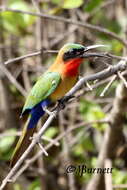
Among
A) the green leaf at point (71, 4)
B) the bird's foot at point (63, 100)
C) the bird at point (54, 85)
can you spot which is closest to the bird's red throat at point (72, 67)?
the bird at point (54, 85)

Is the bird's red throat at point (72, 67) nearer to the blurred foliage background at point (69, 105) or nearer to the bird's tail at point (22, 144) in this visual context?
the bird's tail at point (22, 144)

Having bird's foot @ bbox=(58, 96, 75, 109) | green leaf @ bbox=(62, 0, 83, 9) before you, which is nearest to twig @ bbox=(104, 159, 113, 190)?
bird's foot @ bbox=(58, 96, 75, 109)

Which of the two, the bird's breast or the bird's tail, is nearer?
the bird's tail

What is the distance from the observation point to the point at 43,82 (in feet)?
8.36

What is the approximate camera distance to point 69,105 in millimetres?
4172

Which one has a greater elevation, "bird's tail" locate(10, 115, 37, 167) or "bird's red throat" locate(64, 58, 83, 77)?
"bird's red throat" locate(64, 58, 83, 77)

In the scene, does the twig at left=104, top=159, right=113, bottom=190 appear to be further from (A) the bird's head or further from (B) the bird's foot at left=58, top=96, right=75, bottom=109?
(A) the bird's head

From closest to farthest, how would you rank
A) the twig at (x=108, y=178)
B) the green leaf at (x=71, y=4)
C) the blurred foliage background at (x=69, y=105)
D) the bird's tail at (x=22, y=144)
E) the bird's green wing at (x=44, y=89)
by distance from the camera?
1. the bird's tail at (x=22, y=144)
2. the bird's green wing at (x=44, y=89)
3. the twig at (x=108, y=178)
4. the green leaf at (x=71, y=4)
5. the blurred foliage background at (x=69, y=105)

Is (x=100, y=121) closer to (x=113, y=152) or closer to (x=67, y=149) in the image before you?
(x=113, y=152)

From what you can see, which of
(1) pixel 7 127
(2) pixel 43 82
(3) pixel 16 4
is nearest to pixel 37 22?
(3) pixel 16 4

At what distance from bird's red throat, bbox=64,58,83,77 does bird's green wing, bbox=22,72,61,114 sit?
52mm

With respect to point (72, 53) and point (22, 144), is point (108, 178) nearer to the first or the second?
point (22, 144)

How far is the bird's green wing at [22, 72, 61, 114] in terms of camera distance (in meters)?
2.50

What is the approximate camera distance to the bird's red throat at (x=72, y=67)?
250 centimetres
